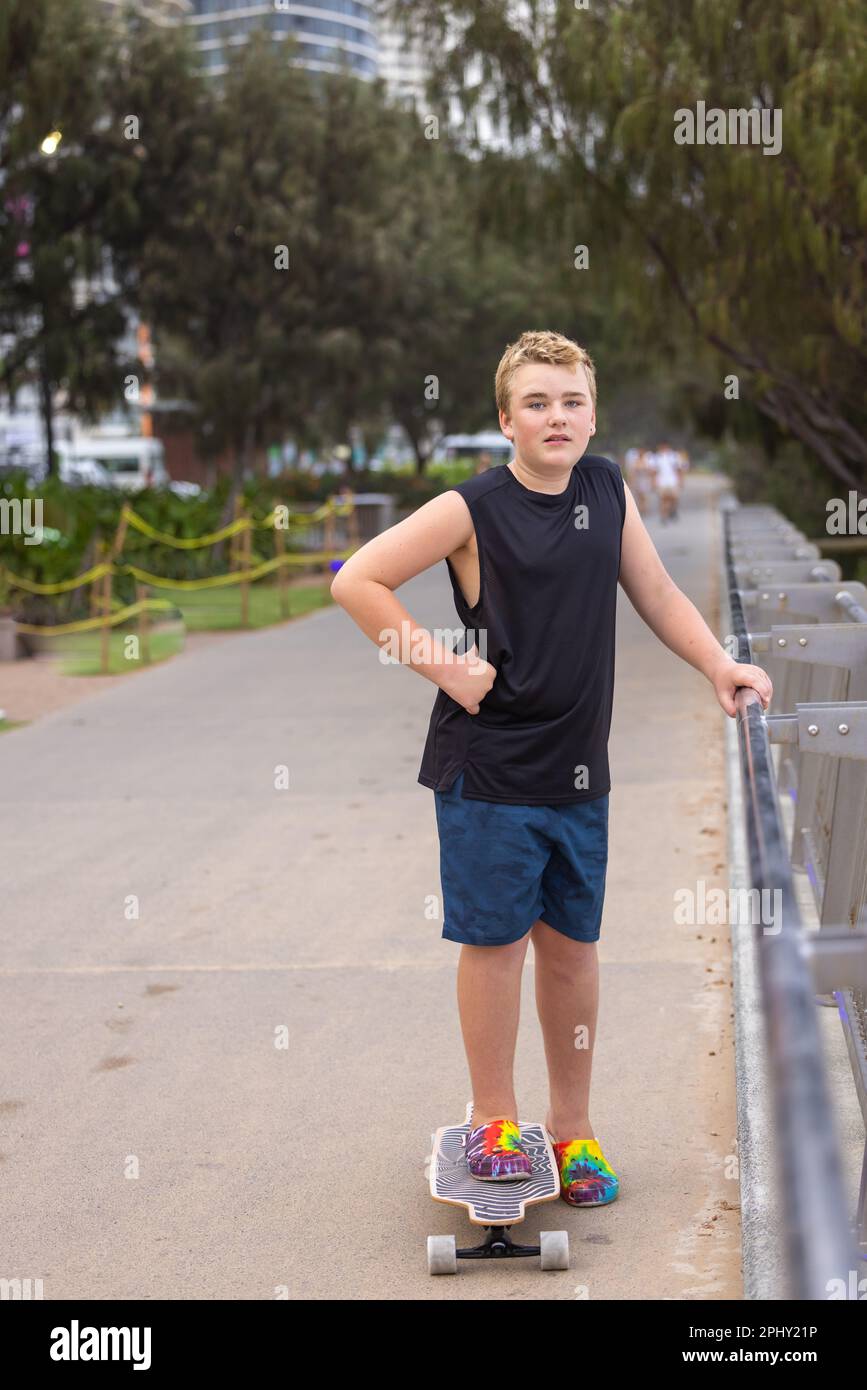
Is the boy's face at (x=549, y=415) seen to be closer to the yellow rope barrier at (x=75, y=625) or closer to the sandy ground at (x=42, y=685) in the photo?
the sandy ground at (x=42, y=685)

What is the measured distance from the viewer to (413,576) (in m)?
3.48

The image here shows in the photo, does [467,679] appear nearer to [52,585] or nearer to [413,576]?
[413,576]

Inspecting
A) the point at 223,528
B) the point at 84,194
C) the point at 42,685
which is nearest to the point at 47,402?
the point at 84,194

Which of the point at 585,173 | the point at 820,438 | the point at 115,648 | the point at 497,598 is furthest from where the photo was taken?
the point at 820,438

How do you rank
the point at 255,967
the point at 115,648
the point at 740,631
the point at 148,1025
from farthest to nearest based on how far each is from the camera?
the point at 115,648
the point at 255,967
the point at 148,1025
the point at 740,631

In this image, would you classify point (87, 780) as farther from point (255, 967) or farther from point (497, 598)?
point (497, 598)

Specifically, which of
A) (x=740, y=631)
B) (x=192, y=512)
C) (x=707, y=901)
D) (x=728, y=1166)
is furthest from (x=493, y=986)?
(x=192, y=512)

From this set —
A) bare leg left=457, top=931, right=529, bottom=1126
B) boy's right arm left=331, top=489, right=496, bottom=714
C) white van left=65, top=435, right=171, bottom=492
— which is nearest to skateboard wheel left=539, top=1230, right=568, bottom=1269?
bare leg left=457, top=931, right=529, bottom=1126

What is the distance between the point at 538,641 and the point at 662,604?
1.38ft

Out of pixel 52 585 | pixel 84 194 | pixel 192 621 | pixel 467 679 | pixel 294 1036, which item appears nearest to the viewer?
pixel 467 679

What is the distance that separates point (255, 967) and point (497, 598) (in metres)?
2.73

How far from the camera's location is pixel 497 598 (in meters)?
3.53

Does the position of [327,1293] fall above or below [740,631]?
below

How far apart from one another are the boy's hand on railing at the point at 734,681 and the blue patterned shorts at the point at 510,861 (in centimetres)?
34
